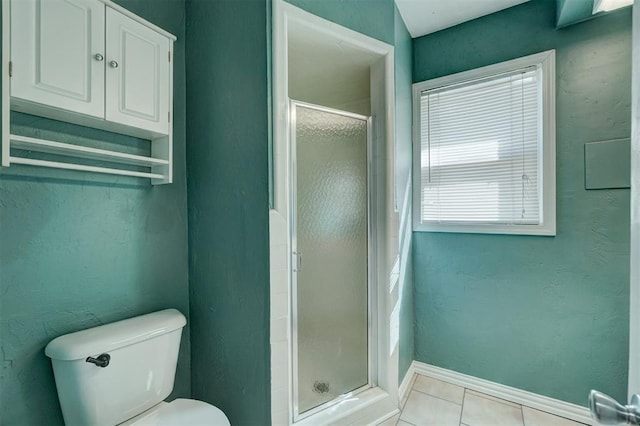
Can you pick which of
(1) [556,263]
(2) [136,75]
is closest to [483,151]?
(1) [556,263]

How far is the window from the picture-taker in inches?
76.4

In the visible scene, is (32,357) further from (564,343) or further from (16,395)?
(564,343)

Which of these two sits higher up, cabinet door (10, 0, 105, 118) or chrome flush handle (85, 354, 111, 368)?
cabinet door (10, 0, 105, 118)

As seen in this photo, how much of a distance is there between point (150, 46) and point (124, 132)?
398mm

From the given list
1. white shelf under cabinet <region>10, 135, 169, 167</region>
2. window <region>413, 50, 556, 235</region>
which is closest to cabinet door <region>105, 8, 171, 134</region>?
white shelf under cabinet <region>10, 135, 169, 167</region>

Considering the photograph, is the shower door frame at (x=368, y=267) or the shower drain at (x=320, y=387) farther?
the shower drain at (x=320, y=387)

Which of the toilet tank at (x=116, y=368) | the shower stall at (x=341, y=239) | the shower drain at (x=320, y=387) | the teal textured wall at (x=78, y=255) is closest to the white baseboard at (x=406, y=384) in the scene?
the shower stall at (x=341, y=239)

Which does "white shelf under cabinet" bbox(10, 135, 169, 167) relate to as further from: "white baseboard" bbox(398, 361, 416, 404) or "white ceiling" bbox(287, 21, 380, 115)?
"white baseboard" bbox(398, 361, 416, 404)

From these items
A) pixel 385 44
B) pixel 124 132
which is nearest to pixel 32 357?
pixel 124 132

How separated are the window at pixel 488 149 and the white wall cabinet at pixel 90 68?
5.68ft

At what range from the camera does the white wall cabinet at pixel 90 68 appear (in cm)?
105

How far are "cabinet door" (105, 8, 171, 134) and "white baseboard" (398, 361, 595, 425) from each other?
2.11 metres

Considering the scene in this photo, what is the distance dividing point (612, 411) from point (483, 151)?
186cm

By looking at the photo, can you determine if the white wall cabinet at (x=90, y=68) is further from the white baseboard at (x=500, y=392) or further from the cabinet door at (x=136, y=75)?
the white baseboard at (x=500, y=392)
